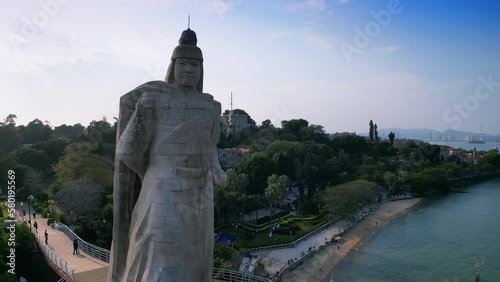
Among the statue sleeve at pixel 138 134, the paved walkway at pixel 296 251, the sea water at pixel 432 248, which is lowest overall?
the sea water at pixel 432 248

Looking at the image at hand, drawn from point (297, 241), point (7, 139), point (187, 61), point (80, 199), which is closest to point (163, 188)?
point (187, 61)

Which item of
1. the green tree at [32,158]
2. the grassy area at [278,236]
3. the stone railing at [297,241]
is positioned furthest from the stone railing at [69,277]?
the green tree at [32,158]

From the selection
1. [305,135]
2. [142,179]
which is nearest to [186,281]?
[142,179]

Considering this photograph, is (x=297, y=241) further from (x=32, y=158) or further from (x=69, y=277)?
(x=32, y=158)

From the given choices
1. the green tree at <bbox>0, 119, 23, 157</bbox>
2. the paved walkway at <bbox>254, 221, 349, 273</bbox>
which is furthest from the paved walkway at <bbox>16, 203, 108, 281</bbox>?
the green tree at <bbox>0, 119, 23, 157</bbox>

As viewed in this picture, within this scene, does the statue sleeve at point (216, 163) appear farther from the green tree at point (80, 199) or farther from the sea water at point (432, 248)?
the sea water at point (432, 248)

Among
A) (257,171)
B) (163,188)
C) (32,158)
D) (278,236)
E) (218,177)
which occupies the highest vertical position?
(218,177)

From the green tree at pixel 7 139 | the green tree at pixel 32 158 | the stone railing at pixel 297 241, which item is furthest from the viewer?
the green tree at pixel 7 139
